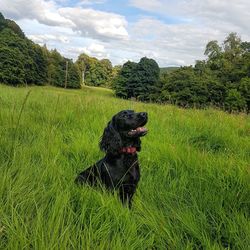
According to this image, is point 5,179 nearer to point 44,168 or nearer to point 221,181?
point 44,168

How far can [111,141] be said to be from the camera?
379cm

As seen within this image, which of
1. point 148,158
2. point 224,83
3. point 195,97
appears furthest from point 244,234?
point 224,83

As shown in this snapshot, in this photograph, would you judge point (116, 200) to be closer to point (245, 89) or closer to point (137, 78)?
→ point (245, 89)

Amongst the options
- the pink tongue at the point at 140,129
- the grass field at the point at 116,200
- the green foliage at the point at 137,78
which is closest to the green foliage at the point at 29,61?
the green foliage at the point at 137,78

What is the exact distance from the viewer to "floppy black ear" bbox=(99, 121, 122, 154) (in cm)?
373

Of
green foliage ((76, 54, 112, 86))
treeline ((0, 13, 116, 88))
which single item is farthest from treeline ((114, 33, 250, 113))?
green foliage ((76, 54, 112, 86))

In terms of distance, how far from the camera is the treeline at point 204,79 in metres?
50.9

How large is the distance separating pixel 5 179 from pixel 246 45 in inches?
2530

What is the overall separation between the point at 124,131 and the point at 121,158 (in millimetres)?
306

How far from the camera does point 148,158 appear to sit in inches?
178

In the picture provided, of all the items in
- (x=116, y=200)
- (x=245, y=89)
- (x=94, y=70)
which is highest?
(x=94, y=70)

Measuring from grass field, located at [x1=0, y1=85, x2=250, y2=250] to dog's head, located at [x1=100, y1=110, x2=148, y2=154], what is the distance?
0.48 m

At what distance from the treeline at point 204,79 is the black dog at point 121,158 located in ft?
137

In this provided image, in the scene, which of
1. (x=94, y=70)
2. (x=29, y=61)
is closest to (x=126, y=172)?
(x=29, y=61)
